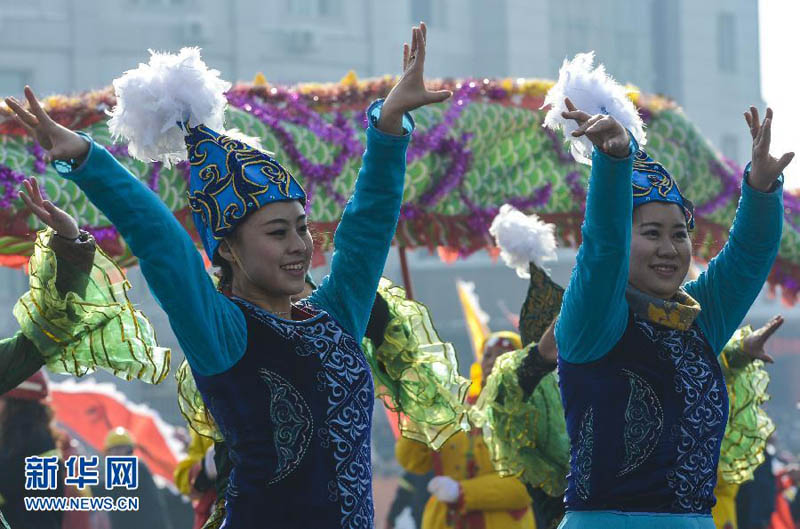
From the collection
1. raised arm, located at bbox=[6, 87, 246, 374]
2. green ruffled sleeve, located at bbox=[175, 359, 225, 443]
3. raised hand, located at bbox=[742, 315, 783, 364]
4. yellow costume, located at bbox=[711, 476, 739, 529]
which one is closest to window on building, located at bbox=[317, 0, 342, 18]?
yellow costume, located at bbox=[711, 476, 739, 529]

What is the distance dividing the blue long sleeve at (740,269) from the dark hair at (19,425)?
3.57 meters

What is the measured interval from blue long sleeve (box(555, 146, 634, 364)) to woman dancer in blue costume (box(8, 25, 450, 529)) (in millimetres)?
407

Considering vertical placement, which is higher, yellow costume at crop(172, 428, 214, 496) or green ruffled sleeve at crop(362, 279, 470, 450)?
green ruffled sleeve at crop(362, 279, 470, 450)

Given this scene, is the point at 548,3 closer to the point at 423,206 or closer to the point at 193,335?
the point at 423,206

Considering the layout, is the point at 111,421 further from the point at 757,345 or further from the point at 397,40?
the point at 397,40

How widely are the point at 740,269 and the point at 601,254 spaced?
588mm

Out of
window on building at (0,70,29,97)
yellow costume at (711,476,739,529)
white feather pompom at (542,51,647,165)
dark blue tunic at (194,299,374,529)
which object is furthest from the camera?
window on building at (0,70,29,97)

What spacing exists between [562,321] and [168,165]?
3.05ft

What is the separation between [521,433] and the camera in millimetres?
4707

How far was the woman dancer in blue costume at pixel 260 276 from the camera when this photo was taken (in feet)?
8.05

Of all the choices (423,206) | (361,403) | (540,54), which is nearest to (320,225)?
(423,206)

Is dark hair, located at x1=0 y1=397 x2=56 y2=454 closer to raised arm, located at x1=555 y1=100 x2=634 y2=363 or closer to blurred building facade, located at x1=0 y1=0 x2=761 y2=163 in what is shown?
raised arm, located at x1=555 y1=100 x2=634 y2=363

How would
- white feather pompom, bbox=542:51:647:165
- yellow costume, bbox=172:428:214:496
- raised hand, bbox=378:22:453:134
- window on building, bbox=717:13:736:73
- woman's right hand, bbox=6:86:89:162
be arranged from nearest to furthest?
1. woman's right hand, bbox=6:86:89:162
2. raised hand, bbox=378:22:453:134
3. white feather pompom, bbox=542:51:647:165
4. yellow costume, bbox=172:428:214:496
5. window on building, bbox=717:13:736:73

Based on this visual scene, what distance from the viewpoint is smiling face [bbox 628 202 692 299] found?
317 cm
